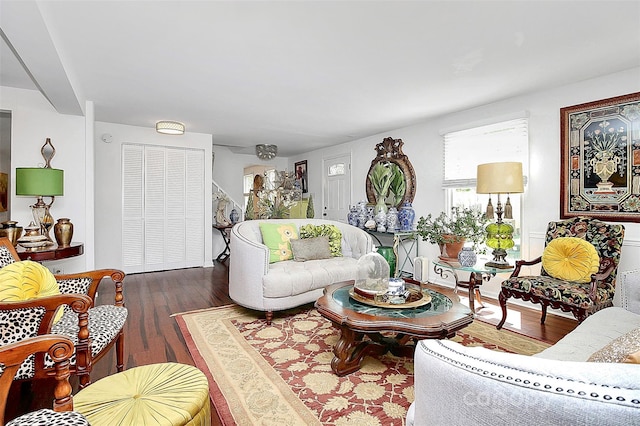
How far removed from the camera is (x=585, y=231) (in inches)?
116

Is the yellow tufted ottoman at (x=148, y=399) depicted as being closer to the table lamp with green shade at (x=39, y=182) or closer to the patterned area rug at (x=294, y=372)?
the patterned area rug at (x=294, y=372)

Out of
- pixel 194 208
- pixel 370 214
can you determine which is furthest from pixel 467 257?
pixel 194 208

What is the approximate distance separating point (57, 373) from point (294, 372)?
1321 millimetres

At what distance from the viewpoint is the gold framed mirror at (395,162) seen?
5.07 m

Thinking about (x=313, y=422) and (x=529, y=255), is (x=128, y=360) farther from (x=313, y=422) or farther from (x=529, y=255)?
(x=529, y=255)

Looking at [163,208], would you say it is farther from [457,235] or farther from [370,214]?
[457,235]

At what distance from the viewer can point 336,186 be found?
6730 millimetres

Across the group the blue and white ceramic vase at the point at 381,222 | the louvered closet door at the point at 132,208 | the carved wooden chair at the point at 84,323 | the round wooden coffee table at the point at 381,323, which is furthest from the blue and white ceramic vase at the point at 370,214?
the carved wooden chair at the point at 84,323

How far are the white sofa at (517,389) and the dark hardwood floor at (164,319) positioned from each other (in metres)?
1.38

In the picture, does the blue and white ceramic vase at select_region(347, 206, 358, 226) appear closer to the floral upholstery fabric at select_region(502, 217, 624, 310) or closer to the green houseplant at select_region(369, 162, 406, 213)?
the green houseplant at select_region(369, 162, 406, 213)

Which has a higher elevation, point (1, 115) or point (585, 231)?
point (1, 115)

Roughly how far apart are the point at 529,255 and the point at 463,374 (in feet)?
11.6

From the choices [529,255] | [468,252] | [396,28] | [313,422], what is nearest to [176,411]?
[313,422]

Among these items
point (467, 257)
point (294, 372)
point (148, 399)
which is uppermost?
point (467, 257)
